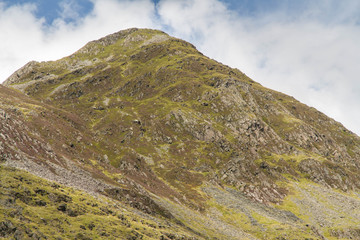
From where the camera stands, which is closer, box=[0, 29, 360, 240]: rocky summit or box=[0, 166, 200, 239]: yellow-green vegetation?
box=[0, 166, 200, 239]: yellow-green vegetation

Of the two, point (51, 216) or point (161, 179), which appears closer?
point (51, 216)

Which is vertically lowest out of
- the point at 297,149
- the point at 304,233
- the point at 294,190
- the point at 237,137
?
the point at 304,233

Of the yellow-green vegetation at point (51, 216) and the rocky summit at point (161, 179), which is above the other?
the rocky summit at point (161, 179)

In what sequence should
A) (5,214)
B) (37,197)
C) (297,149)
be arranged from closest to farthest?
(5,214), (37,197), (297,149)

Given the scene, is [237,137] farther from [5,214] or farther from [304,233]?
[5,214]

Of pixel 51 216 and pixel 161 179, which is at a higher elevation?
pixel 161 179

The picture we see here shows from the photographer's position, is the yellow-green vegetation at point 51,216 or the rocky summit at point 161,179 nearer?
the yellow-green vegetation at point 51,216

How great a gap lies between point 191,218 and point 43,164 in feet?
157

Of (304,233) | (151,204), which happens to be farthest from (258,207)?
(151,204)

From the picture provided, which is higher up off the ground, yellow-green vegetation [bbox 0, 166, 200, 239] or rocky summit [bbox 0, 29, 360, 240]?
rocky summit [bbox 0, 29, 360, 240]

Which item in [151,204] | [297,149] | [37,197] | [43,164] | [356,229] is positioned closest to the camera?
[37,197]

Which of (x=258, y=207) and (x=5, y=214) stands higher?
(x=258, y=207)

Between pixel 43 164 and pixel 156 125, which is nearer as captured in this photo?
pixel 43 164

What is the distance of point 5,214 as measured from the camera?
28.8 meters
